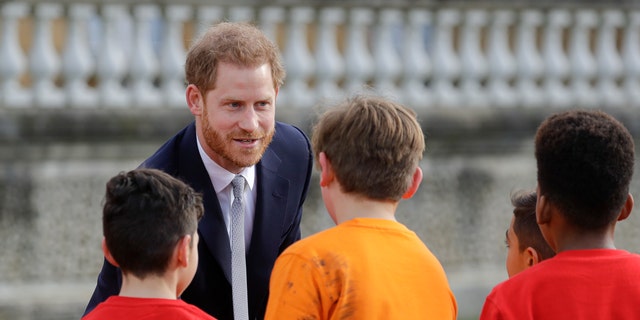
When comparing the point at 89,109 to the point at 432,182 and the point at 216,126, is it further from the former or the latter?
the point at 216,126

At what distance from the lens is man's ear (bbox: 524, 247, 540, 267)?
415cm

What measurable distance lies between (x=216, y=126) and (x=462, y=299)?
460 centimetres

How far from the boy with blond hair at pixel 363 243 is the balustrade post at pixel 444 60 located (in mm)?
4608

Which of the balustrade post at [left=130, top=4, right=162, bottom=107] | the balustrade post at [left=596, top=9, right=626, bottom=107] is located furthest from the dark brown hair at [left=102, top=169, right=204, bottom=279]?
the balustrade post at [left=596, top=9, right=626, bottom=107]

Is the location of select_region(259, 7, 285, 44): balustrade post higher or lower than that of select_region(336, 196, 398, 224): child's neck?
higher

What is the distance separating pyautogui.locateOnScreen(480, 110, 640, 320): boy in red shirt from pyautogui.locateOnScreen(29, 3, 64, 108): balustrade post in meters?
4.35

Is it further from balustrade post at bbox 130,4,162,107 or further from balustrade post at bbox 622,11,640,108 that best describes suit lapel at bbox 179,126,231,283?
balustrade post at bbox 622,11,640,108

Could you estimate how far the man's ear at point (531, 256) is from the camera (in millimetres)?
4148

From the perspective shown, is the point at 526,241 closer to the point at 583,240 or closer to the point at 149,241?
the point at 583,240

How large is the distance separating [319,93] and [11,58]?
6.38ft

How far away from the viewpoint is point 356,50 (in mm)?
8102

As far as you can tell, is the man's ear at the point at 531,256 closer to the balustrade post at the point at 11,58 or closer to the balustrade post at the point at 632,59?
the balustrade post at the point at 11,58

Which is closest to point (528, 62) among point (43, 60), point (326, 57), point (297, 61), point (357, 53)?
point (357, 53)

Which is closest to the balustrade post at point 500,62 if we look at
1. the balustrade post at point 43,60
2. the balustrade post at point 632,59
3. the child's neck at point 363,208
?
the balustrade post at point 632,59
